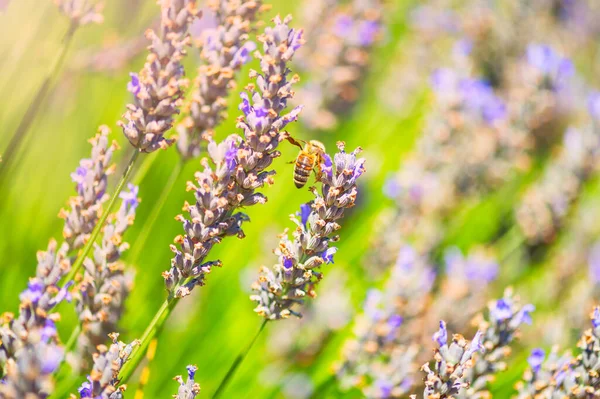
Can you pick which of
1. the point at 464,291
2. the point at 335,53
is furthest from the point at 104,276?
the point at 335,53

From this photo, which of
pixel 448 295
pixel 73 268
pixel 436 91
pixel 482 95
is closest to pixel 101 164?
pixel 73 268

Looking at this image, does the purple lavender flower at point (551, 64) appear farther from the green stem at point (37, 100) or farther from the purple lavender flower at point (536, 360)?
the green stem at point (37, 100)

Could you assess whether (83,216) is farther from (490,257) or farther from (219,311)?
(490,257)

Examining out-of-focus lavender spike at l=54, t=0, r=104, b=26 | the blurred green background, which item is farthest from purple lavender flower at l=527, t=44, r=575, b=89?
out-of-focus lavender spike at l=54, t=0, r=104, b=26

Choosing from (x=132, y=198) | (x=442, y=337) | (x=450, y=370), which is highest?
(x=132, y=198)

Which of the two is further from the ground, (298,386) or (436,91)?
(436,91)

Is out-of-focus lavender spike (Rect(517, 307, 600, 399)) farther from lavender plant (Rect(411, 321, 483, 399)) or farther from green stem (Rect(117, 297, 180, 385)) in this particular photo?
green stem (Rect(117, 297, 180, 385))

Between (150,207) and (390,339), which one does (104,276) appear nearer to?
(390,339)
